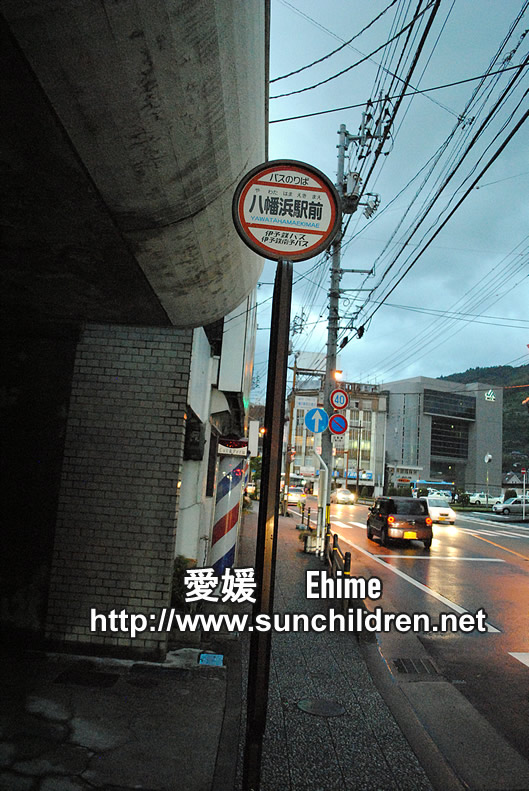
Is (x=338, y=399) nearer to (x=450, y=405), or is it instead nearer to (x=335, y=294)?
(x=335, y=294)

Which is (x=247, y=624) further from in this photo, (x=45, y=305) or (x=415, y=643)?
(x=45, y=305)

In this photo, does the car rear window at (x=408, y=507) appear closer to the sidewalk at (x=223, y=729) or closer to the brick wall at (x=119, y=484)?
the sidewalk at (x=223, y=729)

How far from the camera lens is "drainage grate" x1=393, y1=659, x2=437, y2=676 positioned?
6.25 m

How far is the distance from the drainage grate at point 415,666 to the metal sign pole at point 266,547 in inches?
162

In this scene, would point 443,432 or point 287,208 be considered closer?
point 287,208

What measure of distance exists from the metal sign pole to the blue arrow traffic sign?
1027cm

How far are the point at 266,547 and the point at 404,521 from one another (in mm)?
16161

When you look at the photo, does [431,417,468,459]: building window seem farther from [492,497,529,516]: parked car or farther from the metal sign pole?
the metal sign pole

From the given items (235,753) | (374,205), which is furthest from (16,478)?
(374,205)

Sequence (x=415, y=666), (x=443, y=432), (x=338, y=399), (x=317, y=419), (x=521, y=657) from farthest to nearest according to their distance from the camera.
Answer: (x=443, y=432), (x=338, y=399), (x=317, y=419), (x=521, y=657), (x=415, y=666)

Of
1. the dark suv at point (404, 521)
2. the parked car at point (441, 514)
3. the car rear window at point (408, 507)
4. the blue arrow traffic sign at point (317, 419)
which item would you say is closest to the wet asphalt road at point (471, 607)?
the dark suv at point (404, 521)

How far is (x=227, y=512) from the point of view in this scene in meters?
7.48

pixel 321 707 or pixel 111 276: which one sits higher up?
pixel 111 276

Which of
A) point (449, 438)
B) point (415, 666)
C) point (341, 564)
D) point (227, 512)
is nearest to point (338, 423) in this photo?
point (341, 564)
